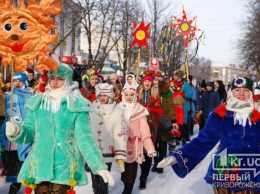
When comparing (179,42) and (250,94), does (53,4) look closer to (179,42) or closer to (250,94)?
(250,94)

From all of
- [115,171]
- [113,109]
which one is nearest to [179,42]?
[115,171]

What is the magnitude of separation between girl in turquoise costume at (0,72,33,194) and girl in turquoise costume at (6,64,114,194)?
2.41m

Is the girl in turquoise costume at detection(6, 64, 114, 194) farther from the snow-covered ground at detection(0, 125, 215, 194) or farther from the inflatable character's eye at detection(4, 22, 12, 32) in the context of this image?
the snow-covered ground at detection(0, 125, 215, 194)

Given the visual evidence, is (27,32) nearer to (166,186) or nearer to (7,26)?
(7,26)

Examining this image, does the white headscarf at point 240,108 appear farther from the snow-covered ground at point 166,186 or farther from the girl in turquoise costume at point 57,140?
the snow-covered ground at point 166,186

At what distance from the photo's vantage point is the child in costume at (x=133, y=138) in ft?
22.3

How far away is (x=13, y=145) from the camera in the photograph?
718 centimetres

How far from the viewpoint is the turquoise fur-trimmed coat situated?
163 inches

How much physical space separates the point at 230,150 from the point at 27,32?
2.30 meters

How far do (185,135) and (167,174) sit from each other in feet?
13.2

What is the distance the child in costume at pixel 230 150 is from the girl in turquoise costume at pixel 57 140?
0.92 meters

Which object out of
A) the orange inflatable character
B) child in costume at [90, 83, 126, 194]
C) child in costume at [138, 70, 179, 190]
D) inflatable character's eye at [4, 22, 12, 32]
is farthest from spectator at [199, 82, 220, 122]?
inflatable character's eye at [4, 22, 12, 32]

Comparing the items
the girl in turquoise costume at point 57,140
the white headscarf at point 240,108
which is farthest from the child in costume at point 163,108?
the girl in turquoise costume at point 57,140

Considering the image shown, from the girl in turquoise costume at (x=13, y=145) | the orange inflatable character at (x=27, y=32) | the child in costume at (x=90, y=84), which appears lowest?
the girl in turquoise costume at (x=13, y=145)
